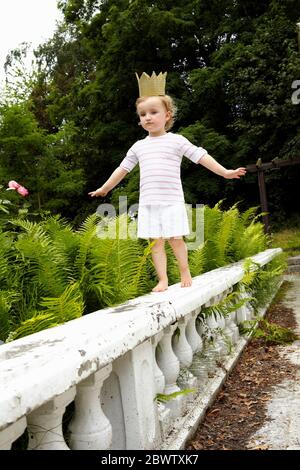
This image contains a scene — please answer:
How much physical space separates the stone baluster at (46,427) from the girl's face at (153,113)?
1843 millimetres

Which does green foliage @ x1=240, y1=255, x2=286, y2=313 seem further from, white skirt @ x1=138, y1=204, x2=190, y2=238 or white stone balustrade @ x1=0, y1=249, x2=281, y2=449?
white stone balustrade @ x1=0, y1=249, x2=281, y2=449

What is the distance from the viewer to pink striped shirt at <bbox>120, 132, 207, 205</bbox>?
2781mm

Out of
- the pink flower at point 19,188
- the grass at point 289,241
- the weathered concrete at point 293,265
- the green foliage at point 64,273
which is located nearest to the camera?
the green foliage at point 64,273

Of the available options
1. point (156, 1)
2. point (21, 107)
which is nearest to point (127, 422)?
point (21, 107)

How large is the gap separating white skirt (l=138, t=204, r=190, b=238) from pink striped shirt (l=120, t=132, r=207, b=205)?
4 centimetres

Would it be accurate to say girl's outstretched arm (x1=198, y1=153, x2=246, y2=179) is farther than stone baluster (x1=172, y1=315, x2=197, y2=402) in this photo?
Yes

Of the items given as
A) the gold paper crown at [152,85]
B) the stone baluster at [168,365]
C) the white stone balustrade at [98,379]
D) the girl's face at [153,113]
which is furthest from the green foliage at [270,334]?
the gold paper crown at [152,85]

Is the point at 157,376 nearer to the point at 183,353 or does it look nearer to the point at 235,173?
the point at 183,353

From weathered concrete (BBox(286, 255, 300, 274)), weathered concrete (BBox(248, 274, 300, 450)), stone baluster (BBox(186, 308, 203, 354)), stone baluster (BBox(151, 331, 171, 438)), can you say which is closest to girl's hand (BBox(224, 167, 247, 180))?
stone baluster (BBox(186, 308, 203, 354))

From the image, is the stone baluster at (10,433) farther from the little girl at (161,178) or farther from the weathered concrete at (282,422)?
the little girl at (161,178)

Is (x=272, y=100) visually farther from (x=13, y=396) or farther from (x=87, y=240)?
(x=13, y=396)

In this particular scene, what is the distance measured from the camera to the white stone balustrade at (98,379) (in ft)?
3.80

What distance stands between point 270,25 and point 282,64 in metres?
2.44

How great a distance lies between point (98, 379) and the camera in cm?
155
